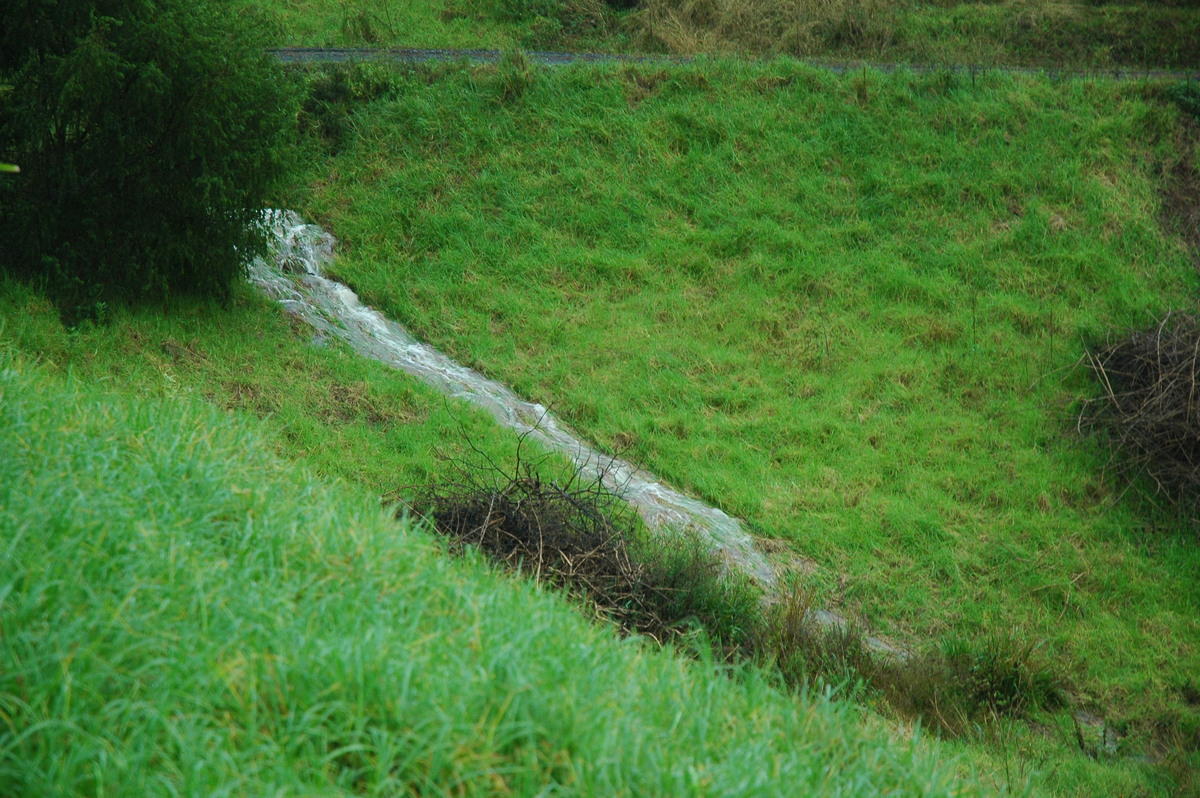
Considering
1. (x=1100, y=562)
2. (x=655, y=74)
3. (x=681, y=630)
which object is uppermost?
(x=655, y=74)

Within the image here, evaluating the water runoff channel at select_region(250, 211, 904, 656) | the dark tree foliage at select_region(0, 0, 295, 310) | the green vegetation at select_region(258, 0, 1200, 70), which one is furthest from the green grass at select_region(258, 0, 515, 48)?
the dark tree foliage at select_region(0, 0, 295, 310)

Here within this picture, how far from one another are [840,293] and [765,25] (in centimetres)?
908

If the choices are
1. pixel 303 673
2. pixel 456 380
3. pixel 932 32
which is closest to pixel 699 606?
pixel 303 673

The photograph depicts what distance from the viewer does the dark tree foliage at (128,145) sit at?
858 cm

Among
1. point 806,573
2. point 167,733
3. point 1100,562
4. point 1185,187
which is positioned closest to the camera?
point 167,733

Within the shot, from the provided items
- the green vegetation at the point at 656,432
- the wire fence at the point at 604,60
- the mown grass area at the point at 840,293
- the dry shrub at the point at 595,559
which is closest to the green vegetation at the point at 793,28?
the green vegetation at the point at 656,432

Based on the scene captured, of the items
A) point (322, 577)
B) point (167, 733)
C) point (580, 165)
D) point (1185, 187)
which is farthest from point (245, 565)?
point (1185, 187)

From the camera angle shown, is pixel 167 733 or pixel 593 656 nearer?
pixel 167 733

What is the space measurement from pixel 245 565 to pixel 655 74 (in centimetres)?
1446

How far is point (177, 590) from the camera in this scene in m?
3.20

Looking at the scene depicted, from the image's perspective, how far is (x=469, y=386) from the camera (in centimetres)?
1110

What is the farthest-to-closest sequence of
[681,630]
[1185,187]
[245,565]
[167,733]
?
[1185,187], [681,630], [245,565], [167,733]

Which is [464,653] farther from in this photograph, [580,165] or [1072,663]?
[580,165]

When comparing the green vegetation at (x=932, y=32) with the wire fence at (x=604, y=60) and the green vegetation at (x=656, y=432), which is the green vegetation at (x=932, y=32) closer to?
the green vegetation at (x=656, y=432)
